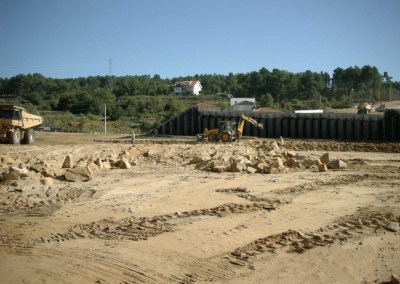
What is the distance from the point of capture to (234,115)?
29.5m

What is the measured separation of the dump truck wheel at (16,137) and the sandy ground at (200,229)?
858 centimetres

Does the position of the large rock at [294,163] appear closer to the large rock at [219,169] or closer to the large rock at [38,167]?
the large rock at [219,169]

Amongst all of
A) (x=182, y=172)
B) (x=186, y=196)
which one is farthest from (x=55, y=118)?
(x=186, y=196)

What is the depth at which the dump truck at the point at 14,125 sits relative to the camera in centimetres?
1791

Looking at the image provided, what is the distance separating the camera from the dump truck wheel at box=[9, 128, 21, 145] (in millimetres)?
18203

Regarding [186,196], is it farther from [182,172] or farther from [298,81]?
[298,81]

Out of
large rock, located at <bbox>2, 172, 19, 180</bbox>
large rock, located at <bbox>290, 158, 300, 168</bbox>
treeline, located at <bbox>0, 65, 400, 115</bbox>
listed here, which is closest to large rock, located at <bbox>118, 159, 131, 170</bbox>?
large rock, located at <bbox>2, 172, 19, 180</bbox>

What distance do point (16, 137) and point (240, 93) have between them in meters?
73.2

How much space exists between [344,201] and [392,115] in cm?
1886

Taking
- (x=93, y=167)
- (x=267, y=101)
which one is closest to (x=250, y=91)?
(x=267, y=101)

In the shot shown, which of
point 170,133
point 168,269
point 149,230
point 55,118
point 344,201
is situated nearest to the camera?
point 168,269

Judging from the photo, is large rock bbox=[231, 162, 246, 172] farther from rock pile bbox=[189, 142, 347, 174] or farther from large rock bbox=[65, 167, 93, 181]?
large rock bbox=[65, 167, 93, 181]

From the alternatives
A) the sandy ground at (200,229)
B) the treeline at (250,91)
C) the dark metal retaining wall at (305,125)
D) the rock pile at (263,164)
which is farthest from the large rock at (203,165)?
the treeline at (250,91)

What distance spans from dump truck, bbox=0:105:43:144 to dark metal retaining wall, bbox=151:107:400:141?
14.4 metres
